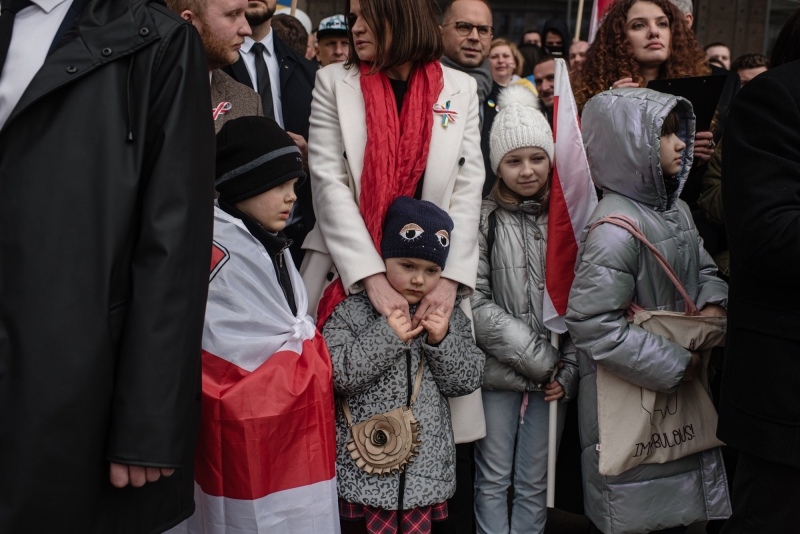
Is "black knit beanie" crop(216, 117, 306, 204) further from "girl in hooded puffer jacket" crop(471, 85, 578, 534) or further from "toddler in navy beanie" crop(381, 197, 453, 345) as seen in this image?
"girl in hooded puffer jacket" crop(471, 85, 578, 534)

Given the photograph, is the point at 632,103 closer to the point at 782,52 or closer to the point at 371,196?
the point at 782,52

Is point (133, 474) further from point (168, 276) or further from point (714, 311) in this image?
point (714, 311)

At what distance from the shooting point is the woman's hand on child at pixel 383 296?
3020 millimetres

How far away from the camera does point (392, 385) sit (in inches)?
118

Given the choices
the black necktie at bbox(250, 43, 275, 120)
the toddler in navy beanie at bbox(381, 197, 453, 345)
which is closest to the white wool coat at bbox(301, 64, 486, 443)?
the toddler in navy beanie at bbox(381, 197, 453, 345)

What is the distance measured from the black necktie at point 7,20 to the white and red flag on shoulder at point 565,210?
230 cm

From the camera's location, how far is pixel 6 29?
1814mm

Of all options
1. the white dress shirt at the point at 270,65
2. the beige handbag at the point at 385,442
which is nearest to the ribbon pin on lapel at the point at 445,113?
the white dress shirt at the point at 270,65

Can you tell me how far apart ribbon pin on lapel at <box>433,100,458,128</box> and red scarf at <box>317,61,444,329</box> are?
32 millimetres

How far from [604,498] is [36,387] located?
90.6 inches

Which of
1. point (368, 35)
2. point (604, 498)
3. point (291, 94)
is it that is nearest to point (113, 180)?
point (368, 35)

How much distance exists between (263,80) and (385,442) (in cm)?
208

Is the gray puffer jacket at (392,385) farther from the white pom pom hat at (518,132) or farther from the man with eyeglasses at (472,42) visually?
the man with eyeglasses at (472,42)

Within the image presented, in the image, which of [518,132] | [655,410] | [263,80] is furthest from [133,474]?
[263,80]
